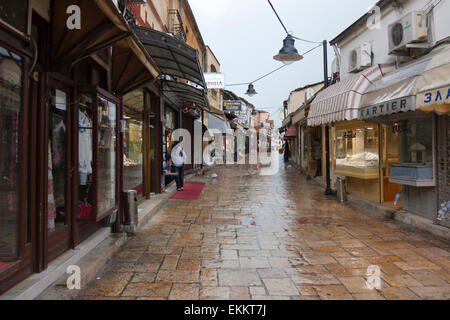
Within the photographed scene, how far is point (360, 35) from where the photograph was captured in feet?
33.8

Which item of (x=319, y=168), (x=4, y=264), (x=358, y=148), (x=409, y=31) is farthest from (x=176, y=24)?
(x=4, y=264)

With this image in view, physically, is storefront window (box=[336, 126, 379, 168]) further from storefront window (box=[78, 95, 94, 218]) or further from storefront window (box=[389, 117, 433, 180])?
storefront window (box=[78, 95, 94, 218])

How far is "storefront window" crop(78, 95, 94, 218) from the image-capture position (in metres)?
4.84

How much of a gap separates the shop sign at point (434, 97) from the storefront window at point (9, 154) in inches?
216

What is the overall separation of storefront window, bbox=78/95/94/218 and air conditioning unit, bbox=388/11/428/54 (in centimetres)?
622

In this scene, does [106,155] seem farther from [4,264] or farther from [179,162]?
[179,162]

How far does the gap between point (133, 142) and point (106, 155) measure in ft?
10.7

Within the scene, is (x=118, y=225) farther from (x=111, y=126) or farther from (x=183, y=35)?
(x=183, y=35)

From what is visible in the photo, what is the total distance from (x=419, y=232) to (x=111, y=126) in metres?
5.71

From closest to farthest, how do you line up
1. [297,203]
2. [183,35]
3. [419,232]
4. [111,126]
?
[111,126], [419,232], [297,203], [183,35]

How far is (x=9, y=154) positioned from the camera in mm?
3354

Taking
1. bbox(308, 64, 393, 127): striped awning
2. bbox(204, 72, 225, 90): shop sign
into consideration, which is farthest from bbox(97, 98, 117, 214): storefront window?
bbox(204, 72, 225, 90): shop sign

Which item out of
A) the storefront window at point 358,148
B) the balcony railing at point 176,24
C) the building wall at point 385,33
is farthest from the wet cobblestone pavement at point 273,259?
the balcony railing at point 176,24

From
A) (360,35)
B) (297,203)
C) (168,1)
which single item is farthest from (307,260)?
(168,1)
